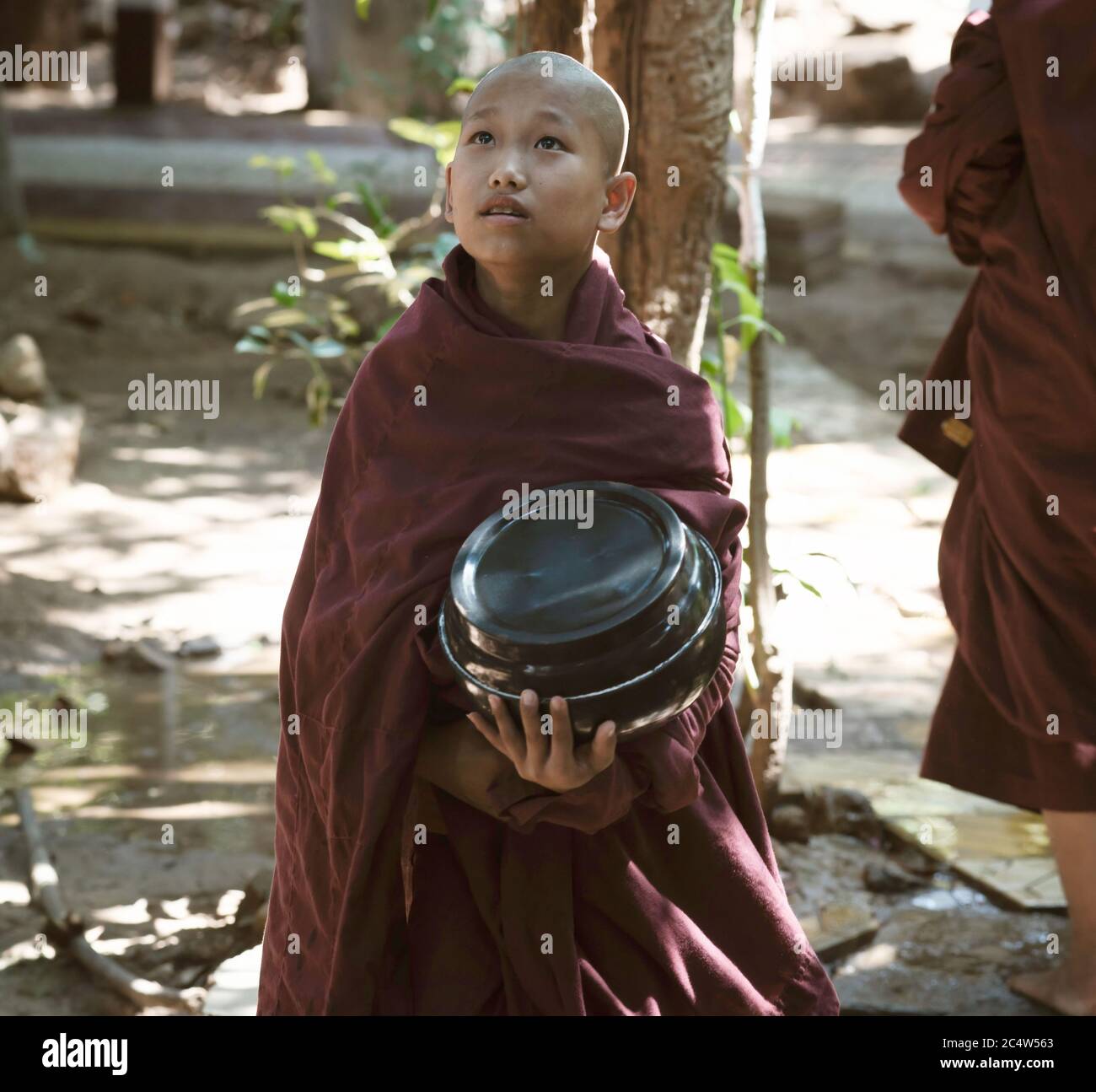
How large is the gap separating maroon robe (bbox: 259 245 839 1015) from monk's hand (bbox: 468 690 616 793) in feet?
0.24

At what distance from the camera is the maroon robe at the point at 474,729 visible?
6.12 feet

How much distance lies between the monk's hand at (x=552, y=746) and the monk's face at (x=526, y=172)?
56 cm

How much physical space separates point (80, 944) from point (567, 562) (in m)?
2.03

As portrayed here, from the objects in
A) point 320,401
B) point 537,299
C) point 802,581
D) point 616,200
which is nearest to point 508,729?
point 537,299

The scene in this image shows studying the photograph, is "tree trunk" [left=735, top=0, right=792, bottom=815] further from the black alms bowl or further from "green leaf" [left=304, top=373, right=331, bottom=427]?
"green leaf" [left=304, top=373, right=331, bottom=427]

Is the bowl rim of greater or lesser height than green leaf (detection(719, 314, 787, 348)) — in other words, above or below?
below

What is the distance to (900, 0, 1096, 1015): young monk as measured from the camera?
112 inches

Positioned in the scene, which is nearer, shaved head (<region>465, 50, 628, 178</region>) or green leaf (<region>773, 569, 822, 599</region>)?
shaved head (<region>465, 50, 628, 178</region>)

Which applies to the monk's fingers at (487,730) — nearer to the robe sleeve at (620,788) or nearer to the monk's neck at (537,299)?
the robe sleeve at (620,788)

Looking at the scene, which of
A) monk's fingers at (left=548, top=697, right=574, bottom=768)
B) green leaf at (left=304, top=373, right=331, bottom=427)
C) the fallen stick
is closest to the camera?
monk's fingers at (left=548, top=697, right=574, bottom=768)

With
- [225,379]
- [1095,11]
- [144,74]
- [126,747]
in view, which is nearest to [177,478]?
[225,379]

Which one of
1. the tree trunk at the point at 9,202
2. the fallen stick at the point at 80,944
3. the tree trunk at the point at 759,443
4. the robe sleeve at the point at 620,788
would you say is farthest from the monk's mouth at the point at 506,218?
the tree trunk at the point at 9,202

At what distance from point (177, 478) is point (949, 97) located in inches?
187

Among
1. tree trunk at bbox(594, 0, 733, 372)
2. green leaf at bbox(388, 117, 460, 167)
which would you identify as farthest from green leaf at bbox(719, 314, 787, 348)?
green leaf at bbox(388, 117, 460, 167)
